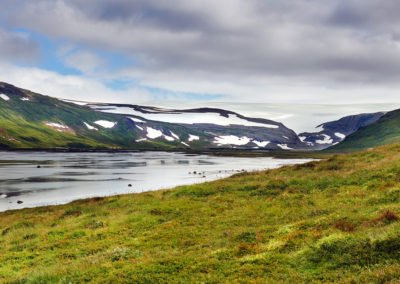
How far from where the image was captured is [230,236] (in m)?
19.9

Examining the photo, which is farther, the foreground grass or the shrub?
the shrub

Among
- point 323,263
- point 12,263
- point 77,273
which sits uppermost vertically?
point 323,263

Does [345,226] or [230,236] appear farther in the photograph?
[230,236]

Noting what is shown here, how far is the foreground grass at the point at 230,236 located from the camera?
1355 cm

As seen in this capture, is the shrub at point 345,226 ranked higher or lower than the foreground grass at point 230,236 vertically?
higher

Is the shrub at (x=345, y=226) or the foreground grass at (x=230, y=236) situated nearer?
the foreground grass at (x=230, y=236)

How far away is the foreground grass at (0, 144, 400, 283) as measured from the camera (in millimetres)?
13547

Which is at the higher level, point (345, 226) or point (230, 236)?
point (345, 226)

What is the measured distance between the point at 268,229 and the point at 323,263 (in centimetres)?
698

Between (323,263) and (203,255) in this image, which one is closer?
(323,263)

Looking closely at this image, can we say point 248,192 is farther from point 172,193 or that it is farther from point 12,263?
point 12,263

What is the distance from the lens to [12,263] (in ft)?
66.3

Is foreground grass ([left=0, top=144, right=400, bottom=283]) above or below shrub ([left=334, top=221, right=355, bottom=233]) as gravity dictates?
below

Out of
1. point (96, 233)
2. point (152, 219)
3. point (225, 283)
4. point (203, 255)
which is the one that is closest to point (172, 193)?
point (152, 219)
